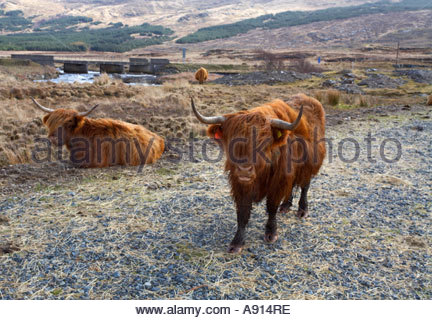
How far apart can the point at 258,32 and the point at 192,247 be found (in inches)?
4431

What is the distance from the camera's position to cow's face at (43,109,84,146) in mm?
6910

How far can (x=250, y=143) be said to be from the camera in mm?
3500

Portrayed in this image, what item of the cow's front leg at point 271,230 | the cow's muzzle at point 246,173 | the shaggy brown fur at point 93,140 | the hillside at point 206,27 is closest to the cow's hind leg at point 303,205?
the cow's front leg at point 271,230

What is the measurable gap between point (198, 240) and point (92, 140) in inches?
146

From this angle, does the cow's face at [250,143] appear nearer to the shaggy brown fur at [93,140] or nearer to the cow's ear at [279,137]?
the cow's ear at [279,137]

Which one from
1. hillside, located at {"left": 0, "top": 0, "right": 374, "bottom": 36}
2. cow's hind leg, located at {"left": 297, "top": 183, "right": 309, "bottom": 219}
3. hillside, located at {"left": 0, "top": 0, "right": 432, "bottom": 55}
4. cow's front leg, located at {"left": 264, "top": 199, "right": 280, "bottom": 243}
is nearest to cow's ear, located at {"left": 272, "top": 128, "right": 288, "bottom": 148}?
cow's front leg, located at {"left": 264, "top": 199, "right": 280, "bottom": 243}

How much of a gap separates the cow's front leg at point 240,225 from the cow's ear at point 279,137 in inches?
28.4

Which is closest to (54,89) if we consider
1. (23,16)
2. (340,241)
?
(340,241)

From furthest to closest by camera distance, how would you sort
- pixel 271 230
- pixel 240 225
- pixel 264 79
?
pixel 264 79 → pixel 271 230 → pixel 240 225

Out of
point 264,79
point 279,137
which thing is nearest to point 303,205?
point 279,137

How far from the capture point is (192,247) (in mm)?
4227

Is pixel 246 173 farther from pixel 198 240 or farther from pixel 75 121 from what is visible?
pixel 75 121
